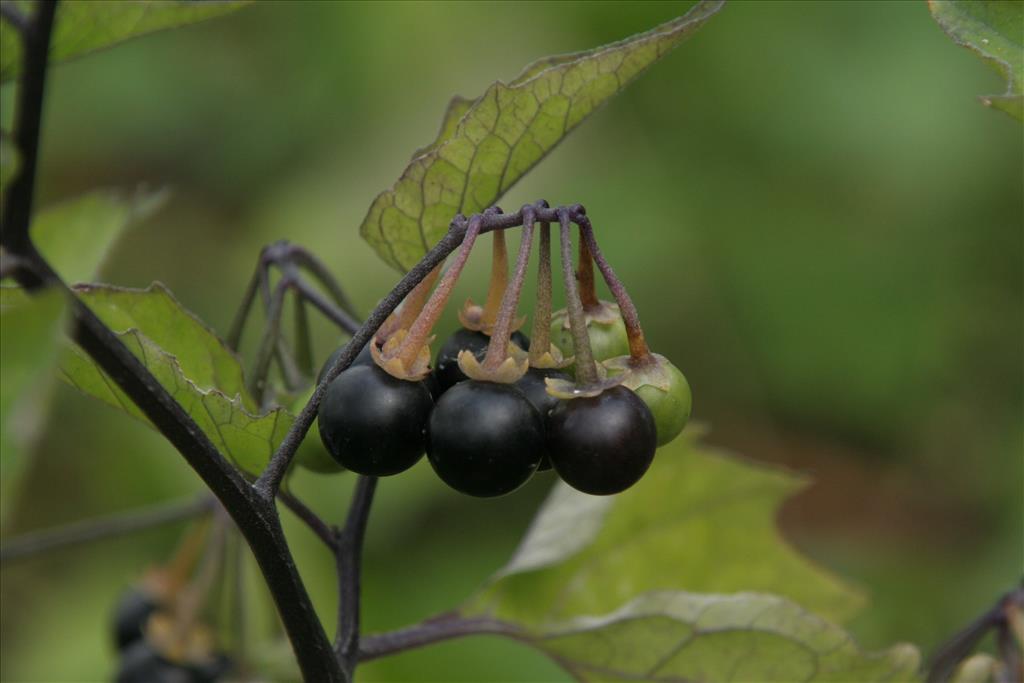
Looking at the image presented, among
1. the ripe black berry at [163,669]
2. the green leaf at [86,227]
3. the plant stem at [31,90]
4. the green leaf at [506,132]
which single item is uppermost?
the plant stem at [31,90]

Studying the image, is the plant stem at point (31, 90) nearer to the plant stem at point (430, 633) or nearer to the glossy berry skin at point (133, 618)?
the plant stem at point (430, 633)

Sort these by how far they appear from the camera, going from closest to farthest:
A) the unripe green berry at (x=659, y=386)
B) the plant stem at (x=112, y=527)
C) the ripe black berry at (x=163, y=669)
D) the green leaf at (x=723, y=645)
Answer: the unripe green berry at (x=659, y=386)
the green leaf at (x=723, y=645)
the plant stem at (x=112, y=527)
the ripe black berry at (x=163, y=669)

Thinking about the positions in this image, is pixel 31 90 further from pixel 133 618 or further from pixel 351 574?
pixel 133 618

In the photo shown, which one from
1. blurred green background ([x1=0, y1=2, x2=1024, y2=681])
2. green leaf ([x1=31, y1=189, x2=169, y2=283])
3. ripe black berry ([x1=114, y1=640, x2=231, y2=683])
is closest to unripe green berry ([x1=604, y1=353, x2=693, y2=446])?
green leaf ([x1=31, y1=189, x2=169, y2=283])

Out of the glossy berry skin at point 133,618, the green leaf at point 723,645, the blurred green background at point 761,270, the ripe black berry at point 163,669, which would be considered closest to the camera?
the green leaf at point 723,645

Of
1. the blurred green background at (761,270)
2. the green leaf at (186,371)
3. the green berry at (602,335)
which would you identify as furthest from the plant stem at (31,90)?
the blurred green background at (761,270)

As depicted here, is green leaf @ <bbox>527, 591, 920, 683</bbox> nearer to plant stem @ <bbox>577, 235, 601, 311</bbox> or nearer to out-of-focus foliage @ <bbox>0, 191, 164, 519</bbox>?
plant stem @ <bbox>577, 235, 601, 311</bbox>

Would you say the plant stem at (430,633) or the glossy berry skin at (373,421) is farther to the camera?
the plant stem at (430,633)
